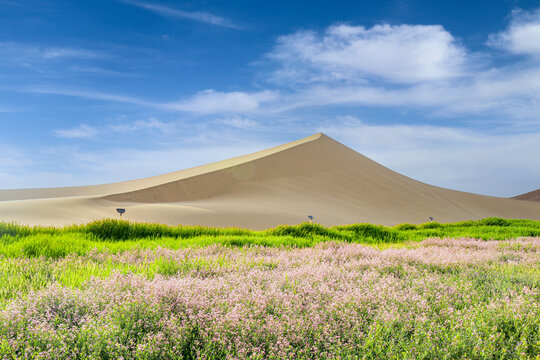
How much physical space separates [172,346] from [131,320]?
0.50 meters

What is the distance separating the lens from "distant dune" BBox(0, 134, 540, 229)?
2575 centimetres

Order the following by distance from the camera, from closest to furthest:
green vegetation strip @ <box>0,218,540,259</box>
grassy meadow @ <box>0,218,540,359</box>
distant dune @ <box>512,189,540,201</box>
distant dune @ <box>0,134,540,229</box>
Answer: grassy meadow @ <box>0,218,540,359</box> → green vegetation strip @ <box>0,218,540,259</box> → distant dune @ <box>0,134,540,229</box> → distant dune @ <box>512,189,540,201</box>

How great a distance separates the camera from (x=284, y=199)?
38812mm

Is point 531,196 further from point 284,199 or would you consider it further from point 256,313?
point 256,313

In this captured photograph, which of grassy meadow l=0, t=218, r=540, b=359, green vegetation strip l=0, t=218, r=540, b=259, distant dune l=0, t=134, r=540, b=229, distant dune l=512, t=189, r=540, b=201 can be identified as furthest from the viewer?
distant dune l=512, t=189, r=540, b=201

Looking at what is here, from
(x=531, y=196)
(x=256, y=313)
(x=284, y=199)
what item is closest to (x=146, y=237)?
(x=256, y=313)

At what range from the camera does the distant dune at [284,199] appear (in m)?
25.8

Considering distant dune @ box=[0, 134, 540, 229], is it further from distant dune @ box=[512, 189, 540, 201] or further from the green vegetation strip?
distant dune @ box=[512, 189, 540, 201]

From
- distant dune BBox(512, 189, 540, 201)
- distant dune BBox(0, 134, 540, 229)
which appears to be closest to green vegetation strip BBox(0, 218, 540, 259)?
distant dune BBox(0, 134, 540, 229)

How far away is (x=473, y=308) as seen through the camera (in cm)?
358

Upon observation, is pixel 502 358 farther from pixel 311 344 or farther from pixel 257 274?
pixel 257 274

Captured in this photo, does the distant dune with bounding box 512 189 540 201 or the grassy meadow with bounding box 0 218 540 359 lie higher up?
the distant dune with bounding box 512 189 540 201

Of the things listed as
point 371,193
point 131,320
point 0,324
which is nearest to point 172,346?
point 131,320

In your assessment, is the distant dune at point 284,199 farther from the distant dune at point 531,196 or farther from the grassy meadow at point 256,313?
the distant dune at point 531,196
